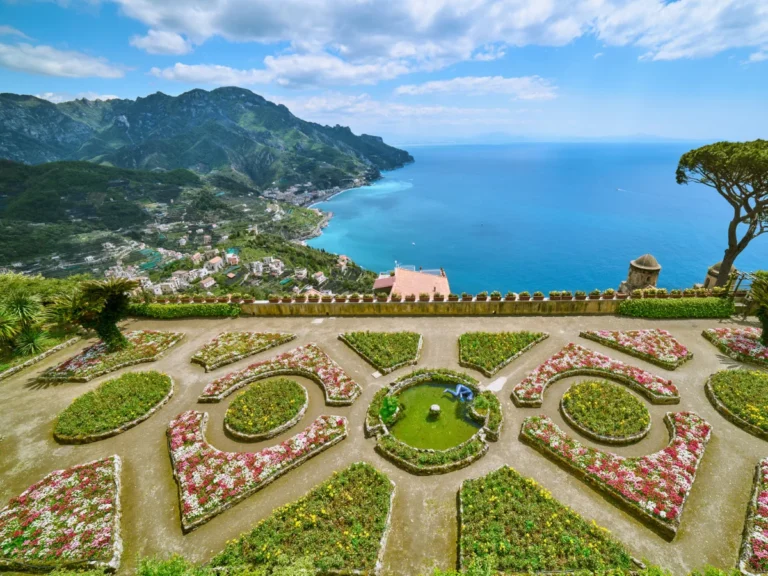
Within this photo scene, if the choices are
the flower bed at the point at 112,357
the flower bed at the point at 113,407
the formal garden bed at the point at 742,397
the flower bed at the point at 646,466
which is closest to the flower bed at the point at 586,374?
the flower bed at the point at 646,466

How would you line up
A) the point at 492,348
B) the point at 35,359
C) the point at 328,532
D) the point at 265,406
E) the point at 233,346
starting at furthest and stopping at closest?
the point at 233,346
the point at 35,359
the point at 492,348
the point at 265,406
the point at 328,532

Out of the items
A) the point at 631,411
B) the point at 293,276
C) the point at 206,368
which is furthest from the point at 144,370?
the point at 293,276

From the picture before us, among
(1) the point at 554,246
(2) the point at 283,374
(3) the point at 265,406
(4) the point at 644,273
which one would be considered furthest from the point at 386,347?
(1) the point at 554,246

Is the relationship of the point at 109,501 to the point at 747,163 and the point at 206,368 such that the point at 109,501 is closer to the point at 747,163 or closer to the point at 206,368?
the point at 206,368

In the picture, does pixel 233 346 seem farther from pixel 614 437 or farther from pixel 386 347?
pixel 614 437

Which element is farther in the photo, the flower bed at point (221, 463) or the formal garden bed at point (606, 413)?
the formal garden bed at point (606, 413)

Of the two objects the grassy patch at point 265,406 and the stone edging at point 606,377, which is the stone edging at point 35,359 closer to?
the grassy patch at point 265,406
